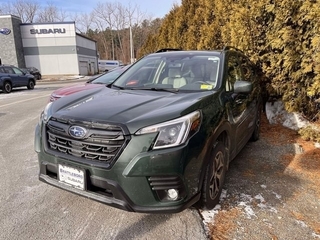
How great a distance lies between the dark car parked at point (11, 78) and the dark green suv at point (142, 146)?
47.2 ft

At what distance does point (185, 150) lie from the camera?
2107mm

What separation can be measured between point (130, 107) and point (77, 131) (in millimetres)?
523

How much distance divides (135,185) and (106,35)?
7849cm

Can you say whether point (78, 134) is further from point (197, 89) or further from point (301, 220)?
point (301, 220)

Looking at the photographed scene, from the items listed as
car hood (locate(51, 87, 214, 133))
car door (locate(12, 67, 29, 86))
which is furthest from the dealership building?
car hood (locate(51, 87, 214, 133))

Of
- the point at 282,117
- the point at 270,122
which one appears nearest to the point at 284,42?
the point at 282,117

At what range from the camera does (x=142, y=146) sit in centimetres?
207

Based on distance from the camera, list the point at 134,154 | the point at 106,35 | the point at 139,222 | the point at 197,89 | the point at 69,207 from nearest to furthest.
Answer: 1. the point at 134,154
2. the point at 139,222
3. the point at 69,207
4. the point at 197,89
5. the point at 106,35

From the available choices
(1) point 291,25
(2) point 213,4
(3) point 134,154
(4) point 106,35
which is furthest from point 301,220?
(4) point 106,35

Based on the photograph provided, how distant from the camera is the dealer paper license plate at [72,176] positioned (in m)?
2.24

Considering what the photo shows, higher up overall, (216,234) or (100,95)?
(100,95)

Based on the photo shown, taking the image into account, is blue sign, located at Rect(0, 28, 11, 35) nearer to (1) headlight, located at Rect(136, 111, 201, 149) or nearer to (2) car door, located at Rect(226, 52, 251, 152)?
(2) car door, located at Rect(226, 52, 251, 152)

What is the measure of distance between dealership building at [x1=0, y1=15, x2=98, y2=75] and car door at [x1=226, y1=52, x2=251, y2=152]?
35.2m

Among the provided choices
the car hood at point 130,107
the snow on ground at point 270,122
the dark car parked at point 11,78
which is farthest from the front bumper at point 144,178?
the dark car parked at point 11,78
